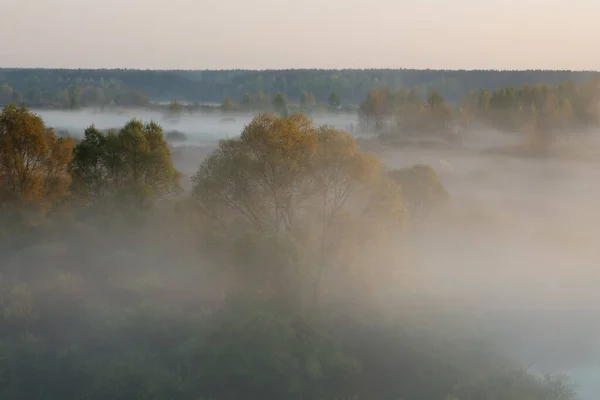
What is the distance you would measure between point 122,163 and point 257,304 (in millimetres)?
16489

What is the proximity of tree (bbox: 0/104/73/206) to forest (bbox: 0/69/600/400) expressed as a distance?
0.10 m

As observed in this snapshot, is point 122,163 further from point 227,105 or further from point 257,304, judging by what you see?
point 227,105

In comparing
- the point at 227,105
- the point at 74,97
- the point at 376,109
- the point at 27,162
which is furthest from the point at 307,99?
the point at 27,162

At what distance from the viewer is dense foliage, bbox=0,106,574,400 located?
82.6ft

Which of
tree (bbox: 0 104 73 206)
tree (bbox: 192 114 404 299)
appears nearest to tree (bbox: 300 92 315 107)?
tree (bbox: 0 104 73 206)

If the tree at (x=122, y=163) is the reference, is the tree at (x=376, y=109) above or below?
above

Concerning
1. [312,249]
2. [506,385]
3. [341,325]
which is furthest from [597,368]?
[312,249]

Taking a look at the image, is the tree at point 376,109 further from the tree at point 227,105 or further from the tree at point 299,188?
the tree at point 299,188

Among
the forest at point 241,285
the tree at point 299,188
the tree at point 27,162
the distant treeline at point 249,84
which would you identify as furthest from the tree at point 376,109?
the tree at point 299,188

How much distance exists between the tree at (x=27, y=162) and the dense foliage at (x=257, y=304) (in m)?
4.36

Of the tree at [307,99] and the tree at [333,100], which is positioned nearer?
the tree at [307,99]

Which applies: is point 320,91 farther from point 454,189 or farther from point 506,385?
point 506,385

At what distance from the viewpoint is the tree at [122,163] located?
37.9 meters

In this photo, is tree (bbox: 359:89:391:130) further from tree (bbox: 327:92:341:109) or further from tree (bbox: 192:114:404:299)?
tree (bbox: 192:114:404:299)
